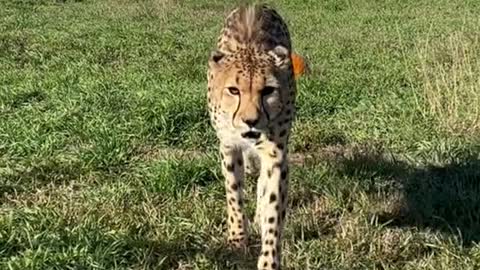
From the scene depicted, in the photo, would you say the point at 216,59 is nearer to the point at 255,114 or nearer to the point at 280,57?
the point at 280,57

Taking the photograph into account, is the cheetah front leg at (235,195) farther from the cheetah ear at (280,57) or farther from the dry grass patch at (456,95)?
the dry grass patch at (456,95)

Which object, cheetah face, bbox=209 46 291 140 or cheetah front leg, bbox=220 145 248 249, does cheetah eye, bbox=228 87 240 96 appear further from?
cheetah front leg, bbox=220 145 248 249

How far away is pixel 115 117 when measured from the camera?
6.18 meters

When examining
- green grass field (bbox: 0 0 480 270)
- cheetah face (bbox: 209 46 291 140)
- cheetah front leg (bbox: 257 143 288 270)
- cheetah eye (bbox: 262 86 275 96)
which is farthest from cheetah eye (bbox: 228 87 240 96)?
green grass field (bbox: 0 0 480 270)

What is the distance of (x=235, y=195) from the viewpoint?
Result: 421 cm

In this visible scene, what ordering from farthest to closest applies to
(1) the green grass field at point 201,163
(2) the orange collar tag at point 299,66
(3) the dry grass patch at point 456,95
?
(2) the orange collar tag at point 299,66 < (3) the dry grass patch at point 456,95 < (1) the green grass field at point 201,163

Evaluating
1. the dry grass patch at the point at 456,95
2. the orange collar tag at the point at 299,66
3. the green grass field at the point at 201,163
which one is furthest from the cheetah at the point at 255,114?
the orange collar tag at the point at 299,66

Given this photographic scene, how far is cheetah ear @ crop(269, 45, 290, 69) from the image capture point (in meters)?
3.65

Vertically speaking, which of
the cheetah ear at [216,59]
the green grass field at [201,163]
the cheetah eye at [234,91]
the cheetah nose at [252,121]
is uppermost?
the cheetah ear at [216,59]

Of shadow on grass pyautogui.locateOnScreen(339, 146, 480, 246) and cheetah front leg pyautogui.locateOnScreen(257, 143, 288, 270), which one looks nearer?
cheetah front leg pyautogui.locateOnScreen(257, 143, 288, 270)

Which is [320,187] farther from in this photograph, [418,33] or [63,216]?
[418,33]

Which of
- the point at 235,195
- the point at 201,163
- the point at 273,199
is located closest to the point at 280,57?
the point at 273,199

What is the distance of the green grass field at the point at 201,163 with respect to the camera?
12.8 ft

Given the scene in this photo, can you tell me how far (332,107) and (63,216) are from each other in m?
3.28
